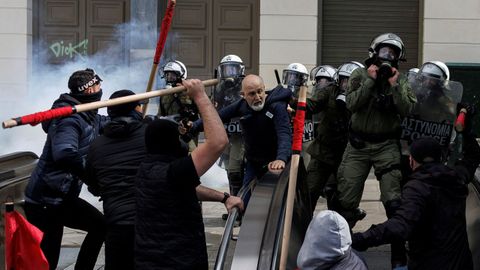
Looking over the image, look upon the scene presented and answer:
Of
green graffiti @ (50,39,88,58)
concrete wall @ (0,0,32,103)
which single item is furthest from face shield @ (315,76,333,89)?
concrete wall @ (0,0,32,103)

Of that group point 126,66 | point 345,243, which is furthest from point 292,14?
point 345,243

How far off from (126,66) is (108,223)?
978 cm

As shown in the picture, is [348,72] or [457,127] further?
[348,72]

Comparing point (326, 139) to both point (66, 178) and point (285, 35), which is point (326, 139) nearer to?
point (66, 178)

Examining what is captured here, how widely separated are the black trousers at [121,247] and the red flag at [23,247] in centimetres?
55

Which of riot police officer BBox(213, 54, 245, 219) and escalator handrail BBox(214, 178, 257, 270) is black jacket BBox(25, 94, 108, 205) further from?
riot police officer BBox(213, 54, 245, 219)

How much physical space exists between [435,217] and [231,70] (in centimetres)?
540

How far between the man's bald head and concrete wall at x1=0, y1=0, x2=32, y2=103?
8.38 meters

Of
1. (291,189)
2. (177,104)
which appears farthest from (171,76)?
(291,189)

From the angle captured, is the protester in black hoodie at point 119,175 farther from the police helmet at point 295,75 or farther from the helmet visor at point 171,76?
the helmet visor at point 171,76

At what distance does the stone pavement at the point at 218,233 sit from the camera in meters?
7.72

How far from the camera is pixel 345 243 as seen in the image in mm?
4051

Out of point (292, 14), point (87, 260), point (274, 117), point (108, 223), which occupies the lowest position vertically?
point (87, 260)

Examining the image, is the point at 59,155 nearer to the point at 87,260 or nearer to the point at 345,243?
the point at 87,260
